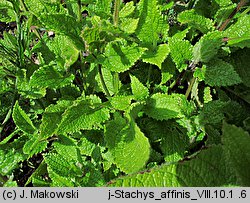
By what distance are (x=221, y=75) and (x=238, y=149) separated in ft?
3.86

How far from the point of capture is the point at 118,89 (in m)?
2.47

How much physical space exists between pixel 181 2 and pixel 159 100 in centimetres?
124

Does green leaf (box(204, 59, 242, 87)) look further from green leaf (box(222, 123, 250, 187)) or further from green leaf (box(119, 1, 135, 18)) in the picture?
green leaf (box(222, 123, 250, 187))

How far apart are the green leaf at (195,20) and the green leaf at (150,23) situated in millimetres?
115

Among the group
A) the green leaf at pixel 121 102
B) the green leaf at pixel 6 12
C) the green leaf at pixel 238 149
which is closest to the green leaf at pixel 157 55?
the green leaf at pixel 121 102

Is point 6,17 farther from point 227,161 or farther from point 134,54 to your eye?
point 227,161

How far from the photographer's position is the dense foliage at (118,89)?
6.95ft

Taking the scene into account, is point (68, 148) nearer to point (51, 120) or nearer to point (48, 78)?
point (51, 120)

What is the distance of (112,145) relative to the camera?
6.96ft

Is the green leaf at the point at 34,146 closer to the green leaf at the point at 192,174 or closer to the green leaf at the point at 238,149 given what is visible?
the green leaf at the point at 192,174

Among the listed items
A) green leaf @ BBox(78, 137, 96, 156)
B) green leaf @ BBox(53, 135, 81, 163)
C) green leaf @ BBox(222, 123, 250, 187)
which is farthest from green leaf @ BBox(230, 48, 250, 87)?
green leaf @ BBox(222, 123, 250, 187)

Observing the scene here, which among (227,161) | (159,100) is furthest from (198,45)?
(227,161)

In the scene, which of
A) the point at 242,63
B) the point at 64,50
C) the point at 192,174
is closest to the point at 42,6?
the point at 64,50

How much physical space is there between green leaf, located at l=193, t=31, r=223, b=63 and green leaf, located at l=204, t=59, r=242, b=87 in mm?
72
